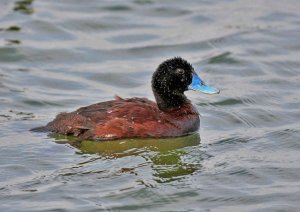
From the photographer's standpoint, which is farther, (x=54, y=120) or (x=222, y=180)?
(x=54, y=120)

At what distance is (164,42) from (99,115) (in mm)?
4721

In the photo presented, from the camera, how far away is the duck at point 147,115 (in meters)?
11.6

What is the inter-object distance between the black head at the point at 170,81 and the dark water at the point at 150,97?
0.52 meters

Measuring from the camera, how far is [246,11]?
17.5 metres

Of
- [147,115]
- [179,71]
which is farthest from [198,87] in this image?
[147,115]

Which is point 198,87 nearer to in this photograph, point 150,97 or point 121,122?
point 121,122

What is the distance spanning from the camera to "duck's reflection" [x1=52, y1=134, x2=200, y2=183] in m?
11.0

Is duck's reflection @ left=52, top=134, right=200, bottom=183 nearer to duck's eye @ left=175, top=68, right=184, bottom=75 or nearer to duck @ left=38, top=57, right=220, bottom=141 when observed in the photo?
duck @ left=38, top=57, right=220, bottom=141

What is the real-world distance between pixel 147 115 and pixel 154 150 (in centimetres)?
45

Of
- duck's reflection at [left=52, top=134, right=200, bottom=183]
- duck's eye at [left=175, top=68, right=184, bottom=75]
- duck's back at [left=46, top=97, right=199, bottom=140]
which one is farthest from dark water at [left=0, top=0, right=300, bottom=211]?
duck's eye at [left=175, top=68, right=184, bottom=75]

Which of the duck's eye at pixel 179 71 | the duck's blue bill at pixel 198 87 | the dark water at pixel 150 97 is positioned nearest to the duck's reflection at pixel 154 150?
the dark water at pixel 150 97

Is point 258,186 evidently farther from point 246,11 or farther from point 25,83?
point 246,11

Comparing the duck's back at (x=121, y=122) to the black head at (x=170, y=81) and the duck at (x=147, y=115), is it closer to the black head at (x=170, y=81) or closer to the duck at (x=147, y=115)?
the duck at (x=147, y=115)

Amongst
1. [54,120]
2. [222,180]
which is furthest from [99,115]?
[222,180]
